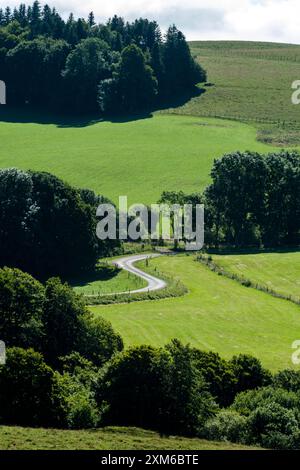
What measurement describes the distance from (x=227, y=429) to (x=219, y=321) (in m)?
35.4

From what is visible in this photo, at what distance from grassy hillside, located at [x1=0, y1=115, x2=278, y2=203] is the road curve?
68.0 ft

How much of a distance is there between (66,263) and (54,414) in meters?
61.9

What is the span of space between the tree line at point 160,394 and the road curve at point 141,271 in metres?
38.8

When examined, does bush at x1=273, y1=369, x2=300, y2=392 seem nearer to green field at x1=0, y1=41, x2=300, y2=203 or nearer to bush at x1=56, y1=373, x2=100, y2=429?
bush at x1=56, y1=373, x2=100, y2=429

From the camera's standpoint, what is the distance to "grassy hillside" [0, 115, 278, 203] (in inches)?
6112

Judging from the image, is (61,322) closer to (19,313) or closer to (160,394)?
(19,313)

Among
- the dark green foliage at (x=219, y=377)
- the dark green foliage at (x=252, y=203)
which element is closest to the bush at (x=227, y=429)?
the dark green foliage at (x=219, y=377)

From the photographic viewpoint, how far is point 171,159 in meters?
166

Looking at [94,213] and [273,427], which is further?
[94,213]

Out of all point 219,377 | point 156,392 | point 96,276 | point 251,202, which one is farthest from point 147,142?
point 156,392

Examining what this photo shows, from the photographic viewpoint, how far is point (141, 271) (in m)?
116

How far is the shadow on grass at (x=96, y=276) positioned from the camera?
4398 inches

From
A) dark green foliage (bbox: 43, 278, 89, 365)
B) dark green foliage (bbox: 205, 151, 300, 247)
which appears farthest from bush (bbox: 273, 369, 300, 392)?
dark green foliage (bbox: 205, 151, 300, 247)

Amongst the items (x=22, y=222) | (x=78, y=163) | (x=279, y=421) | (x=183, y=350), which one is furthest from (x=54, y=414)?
(x=78, y=163)
